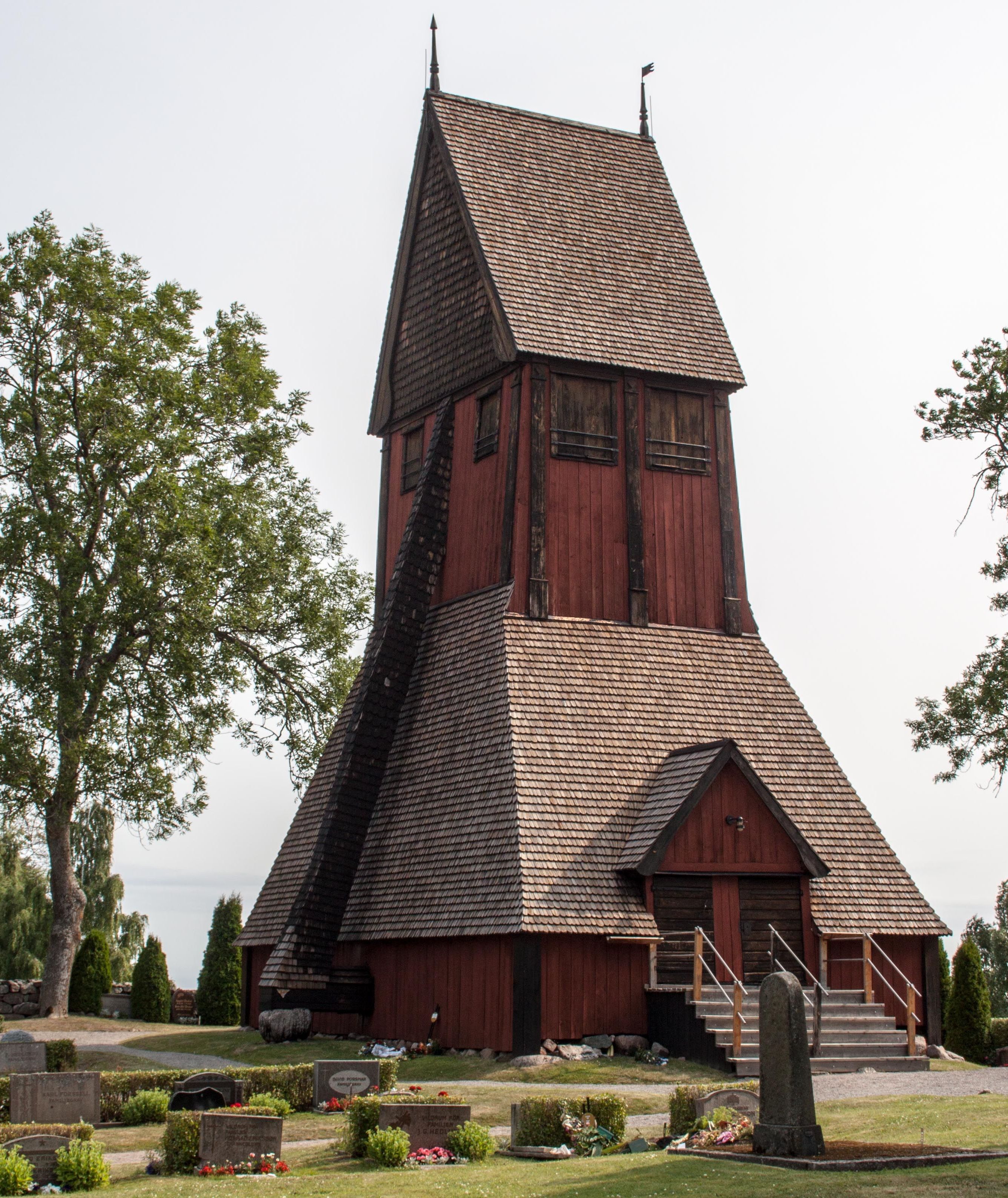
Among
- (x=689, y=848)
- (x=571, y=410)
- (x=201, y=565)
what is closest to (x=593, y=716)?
(x=689, y=848)

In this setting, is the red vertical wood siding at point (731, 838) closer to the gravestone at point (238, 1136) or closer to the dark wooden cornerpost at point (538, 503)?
the dark wooden cornerpost at point (538, 503)

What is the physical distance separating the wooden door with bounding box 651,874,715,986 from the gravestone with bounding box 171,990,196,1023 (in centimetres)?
1629

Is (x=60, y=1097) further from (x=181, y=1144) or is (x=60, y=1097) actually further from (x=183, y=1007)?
(x=183, y=1007)

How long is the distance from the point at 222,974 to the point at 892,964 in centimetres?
1667

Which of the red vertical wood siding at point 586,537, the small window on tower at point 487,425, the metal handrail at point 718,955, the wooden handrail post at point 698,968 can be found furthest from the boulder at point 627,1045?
Result: the small window on tower at point 487,425

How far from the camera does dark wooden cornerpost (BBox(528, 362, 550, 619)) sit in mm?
25688

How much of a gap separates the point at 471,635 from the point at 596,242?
26.8ft

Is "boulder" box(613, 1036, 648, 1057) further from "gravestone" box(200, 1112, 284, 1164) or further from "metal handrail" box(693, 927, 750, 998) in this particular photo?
"gravestone" box(200, 1112, 284, 1164)

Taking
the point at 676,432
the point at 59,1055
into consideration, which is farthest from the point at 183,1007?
the point at 676,432

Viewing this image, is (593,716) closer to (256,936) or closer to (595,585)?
(595,585)

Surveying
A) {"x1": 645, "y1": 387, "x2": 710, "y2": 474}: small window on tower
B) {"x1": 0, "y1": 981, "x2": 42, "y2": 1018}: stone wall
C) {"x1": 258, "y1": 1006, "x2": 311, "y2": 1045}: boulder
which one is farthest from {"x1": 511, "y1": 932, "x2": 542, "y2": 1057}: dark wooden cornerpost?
{"x1": 0, "y1": 981, "x2": 42, "y2": 1018}: stone wall

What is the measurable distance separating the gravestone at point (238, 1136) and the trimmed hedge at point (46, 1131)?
3.45 ft

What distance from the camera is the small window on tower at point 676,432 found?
89.9 feet

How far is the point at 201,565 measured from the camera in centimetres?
3297
